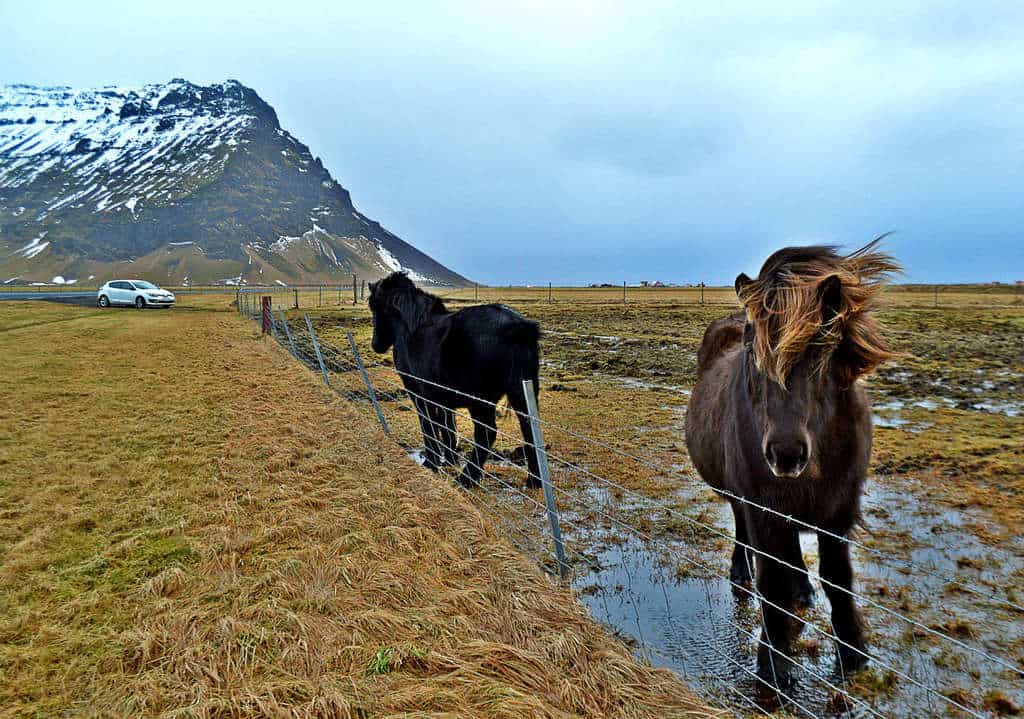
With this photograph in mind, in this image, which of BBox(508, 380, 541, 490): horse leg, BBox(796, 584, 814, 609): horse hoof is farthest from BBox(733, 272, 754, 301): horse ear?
BBox(508, 380, 541, 490): horse leg

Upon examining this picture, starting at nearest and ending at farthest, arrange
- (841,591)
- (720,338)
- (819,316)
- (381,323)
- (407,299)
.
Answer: (819,316), (841,591), (720,338), (407,299), (381,323)

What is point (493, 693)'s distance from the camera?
2.34 meters

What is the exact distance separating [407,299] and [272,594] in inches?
198

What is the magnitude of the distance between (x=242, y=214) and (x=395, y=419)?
219073 millimetres

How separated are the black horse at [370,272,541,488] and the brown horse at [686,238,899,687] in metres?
3.23

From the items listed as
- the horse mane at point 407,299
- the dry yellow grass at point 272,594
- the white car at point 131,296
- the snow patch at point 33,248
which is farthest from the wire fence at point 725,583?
the snow patch at point 33,248

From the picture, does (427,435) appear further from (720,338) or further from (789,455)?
(789,455)

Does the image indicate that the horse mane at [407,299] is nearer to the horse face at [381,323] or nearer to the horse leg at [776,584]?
the horse face at [381,323]

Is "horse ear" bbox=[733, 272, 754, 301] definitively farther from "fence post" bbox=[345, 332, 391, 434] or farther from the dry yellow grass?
"fence post" bbox=[345, 332, 391, 434]

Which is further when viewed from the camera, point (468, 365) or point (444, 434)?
point (444, 434)

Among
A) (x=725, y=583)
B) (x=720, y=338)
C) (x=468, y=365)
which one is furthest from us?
(x=468, y=365)

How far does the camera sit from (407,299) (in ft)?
25.7

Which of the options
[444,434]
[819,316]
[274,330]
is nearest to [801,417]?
[819,316]

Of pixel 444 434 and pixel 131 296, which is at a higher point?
pixel 131 296
